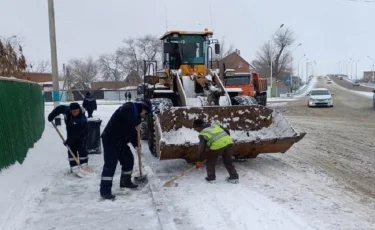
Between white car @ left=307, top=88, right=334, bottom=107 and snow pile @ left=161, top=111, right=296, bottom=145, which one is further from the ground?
snow pile @ left=161, top=111, right=296, bottom=145

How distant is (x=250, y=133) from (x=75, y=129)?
12.2 ft

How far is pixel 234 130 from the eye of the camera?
Result: 946cm

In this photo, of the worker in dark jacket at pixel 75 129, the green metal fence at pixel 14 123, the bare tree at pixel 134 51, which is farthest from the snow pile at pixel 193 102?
the bare tree at pixel 134 51

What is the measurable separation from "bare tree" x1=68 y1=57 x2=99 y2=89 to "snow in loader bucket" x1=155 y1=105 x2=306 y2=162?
80.0m

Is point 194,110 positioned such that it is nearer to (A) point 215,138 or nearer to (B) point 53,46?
(A) point 215,138

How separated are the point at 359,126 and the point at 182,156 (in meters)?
11.9

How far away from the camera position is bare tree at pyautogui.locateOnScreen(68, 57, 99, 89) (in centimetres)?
9032

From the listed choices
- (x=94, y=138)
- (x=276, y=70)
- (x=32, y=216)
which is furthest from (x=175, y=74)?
(x=276, y=70)

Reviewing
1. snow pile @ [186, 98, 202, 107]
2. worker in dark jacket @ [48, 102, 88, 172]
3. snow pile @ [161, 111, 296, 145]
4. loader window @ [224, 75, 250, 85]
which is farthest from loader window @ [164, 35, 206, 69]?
loader window @ [224, 75, 250, 85]

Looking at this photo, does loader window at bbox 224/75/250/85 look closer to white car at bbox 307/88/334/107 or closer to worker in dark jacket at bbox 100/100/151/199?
white car at bbox 307/88/334/107

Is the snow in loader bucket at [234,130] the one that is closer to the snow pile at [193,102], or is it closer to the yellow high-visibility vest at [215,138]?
the yellow high-visibility vest at [215,138]

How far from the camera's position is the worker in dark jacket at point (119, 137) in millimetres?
6926

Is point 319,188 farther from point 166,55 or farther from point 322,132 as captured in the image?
point 322,132

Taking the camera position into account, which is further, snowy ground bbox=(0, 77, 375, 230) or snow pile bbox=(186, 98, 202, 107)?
snow pile bbox=(186, 98, 202, 107)
